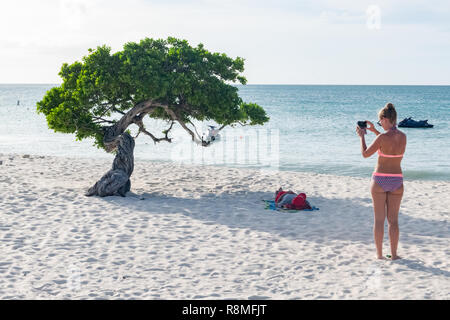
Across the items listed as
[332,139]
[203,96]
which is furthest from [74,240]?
[332,139]

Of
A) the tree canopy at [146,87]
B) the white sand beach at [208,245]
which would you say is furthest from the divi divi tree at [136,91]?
the white sand beach at [208,245]

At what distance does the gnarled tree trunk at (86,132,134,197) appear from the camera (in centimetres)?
1182

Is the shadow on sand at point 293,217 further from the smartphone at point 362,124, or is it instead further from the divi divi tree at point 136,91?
the smartphone at point 362,124

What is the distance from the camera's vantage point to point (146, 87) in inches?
454

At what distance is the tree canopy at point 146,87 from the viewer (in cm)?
1166

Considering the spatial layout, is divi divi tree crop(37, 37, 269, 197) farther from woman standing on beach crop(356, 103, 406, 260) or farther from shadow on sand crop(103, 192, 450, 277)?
woman standing on beach crop(356, 103, 406, 260)

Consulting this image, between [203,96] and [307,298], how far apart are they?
708 centimetres

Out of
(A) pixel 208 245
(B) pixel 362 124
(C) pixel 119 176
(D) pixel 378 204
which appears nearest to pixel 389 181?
(D) pixel 378 204

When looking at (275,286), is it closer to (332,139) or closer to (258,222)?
(258,222)

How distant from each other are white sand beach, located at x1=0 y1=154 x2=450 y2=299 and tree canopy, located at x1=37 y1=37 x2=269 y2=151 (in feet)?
6.59

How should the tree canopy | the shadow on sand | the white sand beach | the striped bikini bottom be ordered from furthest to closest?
the tree canopy < the shadow on sand < the striped bikini bottom < the white sand beach

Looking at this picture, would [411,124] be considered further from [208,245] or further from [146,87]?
[208,245]

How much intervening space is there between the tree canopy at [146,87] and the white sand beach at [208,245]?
201cm

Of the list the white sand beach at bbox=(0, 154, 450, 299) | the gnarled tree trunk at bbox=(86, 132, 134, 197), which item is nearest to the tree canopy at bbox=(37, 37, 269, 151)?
the gnarled tree trunk at bbox=(86, 132, 134, 197)
